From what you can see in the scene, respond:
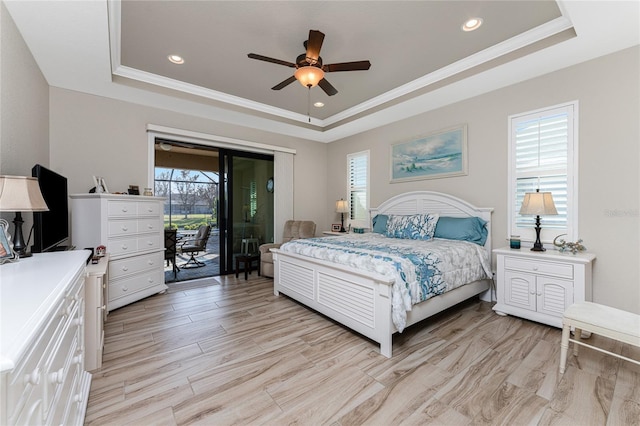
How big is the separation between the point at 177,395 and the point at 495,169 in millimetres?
4047

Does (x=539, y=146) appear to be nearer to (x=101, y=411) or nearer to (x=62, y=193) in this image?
(x=101, y=411)

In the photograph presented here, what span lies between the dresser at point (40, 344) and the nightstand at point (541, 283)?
3594mm

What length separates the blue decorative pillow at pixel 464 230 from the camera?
348 cm

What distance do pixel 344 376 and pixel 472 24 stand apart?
328 cm

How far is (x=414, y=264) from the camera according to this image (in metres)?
2.46

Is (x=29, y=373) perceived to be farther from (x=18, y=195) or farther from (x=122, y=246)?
(x=122, y=246)

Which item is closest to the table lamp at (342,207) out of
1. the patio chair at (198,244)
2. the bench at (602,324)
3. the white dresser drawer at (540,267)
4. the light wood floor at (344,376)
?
the patio chair at (198,244)

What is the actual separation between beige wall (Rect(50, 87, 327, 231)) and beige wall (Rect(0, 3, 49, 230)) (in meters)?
0.36

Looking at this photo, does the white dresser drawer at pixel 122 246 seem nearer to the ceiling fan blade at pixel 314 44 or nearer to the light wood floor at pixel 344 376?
the light wood floor at pixel 344 376

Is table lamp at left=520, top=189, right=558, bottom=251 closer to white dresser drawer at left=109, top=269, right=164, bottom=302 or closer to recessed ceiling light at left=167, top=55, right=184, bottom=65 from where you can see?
recessed ceiling light at left=167, top=55, right=184, bottom=65

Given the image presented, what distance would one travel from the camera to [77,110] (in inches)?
136

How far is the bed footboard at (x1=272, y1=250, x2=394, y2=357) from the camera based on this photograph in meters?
2.27

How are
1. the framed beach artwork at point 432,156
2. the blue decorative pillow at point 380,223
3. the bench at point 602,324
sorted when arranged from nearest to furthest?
the bench at point 602,324 < the framed beach artwork at point 432,156 < the blue decorative pillow at point 380,223

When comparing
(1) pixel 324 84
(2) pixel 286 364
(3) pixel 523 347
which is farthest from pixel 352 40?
(3) pixel 523 347
